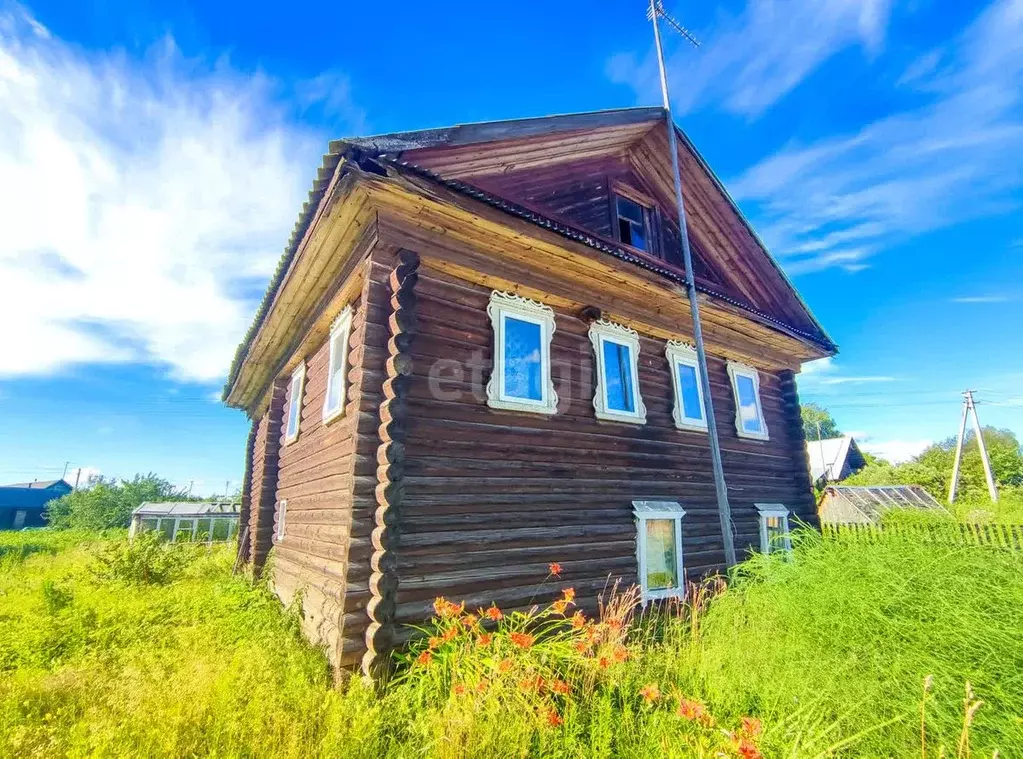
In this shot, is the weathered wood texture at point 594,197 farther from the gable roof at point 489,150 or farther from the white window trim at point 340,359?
the white window trim at point 340,359

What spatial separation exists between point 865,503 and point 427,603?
25603mm

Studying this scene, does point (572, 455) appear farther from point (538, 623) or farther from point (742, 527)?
point (742, 527)

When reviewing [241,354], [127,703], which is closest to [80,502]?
[241,354]

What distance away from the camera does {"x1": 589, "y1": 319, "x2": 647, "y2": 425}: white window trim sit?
7.57m

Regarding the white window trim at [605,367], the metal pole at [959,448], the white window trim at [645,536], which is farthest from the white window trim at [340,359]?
the metal pole at [959,448]

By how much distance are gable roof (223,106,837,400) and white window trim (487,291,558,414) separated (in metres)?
1.17

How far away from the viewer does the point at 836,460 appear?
37.9 metres

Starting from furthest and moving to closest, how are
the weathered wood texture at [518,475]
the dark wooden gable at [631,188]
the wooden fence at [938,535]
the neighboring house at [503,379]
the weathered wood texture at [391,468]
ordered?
the dark wooden gable at [631,188], the weathered wood texture at [518,475], the neighboring house at [503,379], the weathered wood texture at [391,468], the wooden fence at [938,535]

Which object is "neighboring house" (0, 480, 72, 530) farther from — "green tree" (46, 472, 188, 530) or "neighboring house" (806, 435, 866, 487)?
"neighboring house" (806, 435, 866, 487)

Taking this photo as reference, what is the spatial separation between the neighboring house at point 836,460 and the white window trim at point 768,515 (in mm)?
31315

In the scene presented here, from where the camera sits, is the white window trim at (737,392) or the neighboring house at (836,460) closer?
the white window trim at (737,392)

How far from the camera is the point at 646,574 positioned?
290 inches

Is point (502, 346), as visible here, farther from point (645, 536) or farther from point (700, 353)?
point (645, 536)

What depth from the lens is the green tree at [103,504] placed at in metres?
39.3
